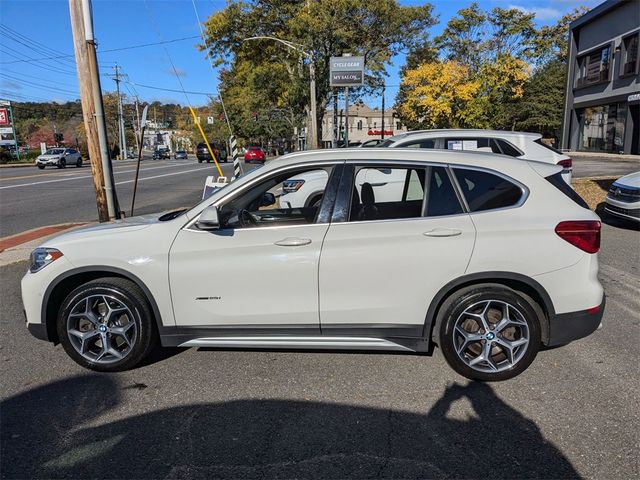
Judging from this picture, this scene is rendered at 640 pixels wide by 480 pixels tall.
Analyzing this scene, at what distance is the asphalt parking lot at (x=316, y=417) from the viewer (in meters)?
2.66

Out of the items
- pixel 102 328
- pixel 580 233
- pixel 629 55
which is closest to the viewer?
pixel 580 233

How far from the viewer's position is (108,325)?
3691mm

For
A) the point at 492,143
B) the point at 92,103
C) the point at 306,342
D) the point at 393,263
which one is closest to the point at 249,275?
the point at 306,342

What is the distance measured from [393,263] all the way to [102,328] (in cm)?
225

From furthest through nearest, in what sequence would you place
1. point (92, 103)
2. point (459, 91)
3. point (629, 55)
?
1. point (459, 91)
2. point (629, 55)
3. point (92, 103)

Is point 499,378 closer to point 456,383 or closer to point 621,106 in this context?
point 456,383

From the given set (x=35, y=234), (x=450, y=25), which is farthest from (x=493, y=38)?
(x=35, y=234)

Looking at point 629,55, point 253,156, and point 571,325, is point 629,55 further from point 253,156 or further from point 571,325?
point 571,325

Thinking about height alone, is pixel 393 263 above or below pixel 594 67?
below

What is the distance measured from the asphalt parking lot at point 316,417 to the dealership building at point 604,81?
95.5ft

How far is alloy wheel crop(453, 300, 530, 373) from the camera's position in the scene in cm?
350

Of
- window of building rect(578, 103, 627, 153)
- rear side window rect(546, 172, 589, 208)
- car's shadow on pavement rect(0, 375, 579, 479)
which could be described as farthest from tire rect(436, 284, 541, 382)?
window of building rect(578, 103, 627, 153)

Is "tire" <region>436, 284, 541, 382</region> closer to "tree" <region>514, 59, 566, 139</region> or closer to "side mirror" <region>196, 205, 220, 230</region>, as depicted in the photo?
"side mirror" <region>196, 205, 220, 230</region>

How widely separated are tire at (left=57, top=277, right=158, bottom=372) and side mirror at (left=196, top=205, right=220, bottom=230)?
2.35 feet
